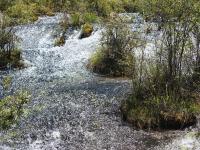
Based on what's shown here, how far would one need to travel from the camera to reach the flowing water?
1374 centimetres

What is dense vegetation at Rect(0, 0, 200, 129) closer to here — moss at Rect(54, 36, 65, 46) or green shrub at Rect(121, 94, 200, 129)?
green shrub at Rect(121, 94, 200, 129)

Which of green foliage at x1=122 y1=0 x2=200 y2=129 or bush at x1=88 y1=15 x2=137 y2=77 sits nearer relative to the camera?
green foliage at x1=122 y1=0 x2=200 y2=129

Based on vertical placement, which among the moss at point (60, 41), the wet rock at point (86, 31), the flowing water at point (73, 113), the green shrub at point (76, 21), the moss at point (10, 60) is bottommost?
the flowing water at point (73, 113)

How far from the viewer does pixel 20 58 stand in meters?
24.3

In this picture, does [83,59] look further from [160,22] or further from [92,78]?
[160,22]

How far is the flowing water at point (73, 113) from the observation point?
1374 cm

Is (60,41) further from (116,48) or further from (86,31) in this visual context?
(116,48)

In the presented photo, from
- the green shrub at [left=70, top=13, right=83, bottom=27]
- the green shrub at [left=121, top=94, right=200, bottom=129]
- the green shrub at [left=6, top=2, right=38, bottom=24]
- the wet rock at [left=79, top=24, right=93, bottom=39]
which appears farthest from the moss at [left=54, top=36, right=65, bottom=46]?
the green shrub at [left=121, top=94, right=200, bottom=129]

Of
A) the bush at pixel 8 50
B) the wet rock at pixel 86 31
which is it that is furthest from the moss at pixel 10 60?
the wet rock at pixel 86 31

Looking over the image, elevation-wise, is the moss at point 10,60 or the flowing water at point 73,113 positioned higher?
the moss at point 10,60

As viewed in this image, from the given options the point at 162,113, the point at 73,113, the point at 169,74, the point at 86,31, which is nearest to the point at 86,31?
the point at 86,31

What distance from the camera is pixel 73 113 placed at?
53.2ft

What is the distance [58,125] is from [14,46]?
10.5m

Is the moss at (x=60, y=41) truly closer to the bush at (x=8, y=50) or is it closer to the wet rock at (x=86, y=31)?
the wet rock at (x=86, y=31)
